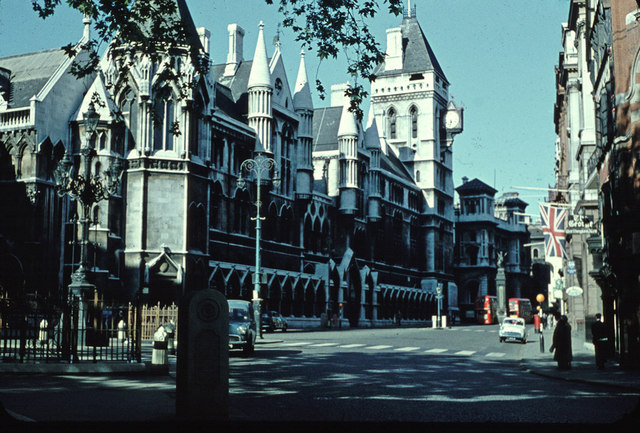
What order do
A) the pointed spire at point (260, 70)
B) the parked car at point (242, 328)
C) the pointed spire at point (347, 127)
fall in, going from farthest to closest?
the pointed spire at point (347, 127) < the pointed spire at point (260, 70) < the parked car at point (242, 328)

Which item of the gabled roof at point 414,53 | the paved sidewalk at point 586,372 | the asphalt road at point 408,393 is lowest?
the paved sidewalk at point 586,372

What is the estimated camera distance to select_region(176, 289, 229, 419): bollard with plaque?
10.6 m

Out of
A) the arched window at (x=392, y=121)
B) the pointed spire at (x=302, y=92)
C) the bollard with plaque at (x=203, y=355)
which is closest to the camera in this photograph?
the bollard with plaque at (x=203, y=355)

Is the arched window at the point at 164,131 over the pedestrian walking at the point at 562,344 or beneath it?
over

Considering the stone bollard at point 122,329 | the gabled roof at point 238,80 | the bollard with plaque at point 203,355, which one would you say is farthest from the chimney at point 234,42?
the bollard with plaque at point 203,355

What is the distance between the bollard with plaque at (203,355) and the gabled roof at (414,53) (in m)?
83.1

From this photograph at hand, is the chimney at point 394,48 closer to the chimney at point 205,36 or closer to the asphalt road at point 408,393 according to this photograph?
the chimney at point 205,36

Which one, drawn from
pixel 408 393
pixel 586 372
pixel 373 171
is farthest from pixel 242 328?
pixel 373 171

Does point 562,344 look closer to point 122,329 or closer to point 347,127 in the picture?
point 122,329

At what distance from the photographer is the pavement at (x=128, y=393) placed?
8.68 meters

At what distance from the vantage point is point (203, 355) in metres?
10.7

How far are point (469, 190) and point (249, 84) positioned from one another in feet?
210

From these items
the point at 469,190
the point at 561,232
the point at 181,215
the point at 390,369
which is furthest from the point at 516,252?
the point at 390,369

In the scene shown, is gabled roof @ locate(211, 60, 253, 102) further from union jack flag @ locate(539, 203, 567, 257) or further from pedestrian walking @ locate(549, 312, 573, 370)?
pedestrian walking @ locate(549, 312, 573, 370)
